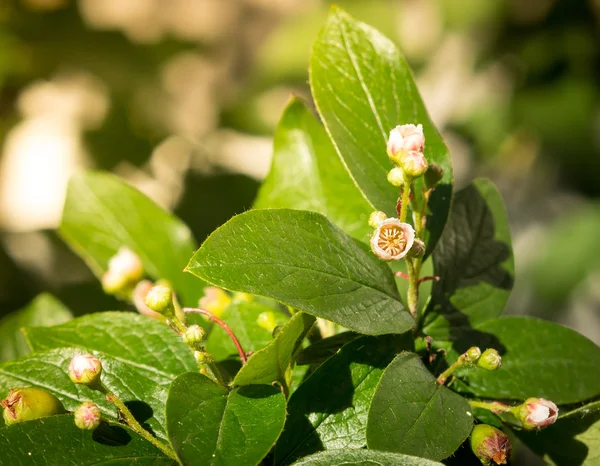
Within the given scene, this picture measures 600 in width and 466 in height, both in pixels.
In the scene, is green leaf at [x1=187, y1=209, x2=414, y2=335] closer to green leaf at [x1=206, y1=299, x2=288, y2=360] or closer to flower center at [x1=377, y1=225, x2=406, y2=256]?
flower center at [x1=377, y1=225, x2=406, y2=256]

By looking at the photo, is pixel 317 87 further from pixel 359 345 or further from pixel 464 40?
pixel 464 40

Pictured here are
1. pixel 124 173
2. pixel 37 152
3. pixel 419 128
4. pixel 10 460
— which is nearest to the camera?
pixel 10 460

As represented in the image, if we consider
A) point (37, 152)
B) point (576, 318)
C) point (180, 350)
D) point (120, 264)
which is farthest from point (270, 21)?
point (180, 350)

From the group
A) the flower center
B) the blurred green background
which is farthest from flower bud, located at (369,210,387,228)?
the blurred green background

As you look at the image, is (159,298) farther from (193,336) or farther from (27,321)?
(27,321)

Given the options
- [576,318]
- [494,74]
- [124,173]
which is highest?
[494,74]

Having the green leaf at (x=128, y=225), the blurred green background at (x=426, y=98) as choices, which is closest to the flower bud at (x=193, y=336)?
the green leaf at (x=128, y=225)
